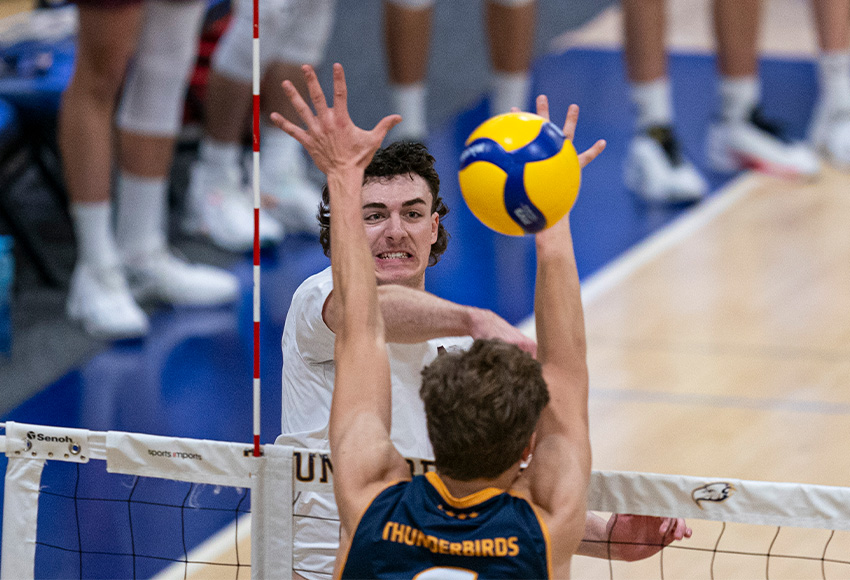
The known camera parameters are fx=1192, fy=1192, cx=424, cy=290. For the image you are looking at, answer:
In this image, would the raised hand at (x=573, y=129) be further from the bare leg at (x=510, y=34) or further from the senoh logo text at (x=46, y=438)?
the bare leg at (x=510, y=34)

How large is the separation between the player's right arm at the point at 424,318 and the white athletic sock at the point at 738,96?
511cm

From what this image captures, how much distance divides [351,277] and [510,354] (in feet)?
1.15

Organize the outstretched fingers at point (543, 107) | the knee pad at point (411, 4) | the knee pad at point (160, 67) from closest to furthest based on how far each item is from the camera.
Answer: the outstretched fingers at point (543, 107) < the knee pad at point (160, 67) < the knee pad at point (411, 4)

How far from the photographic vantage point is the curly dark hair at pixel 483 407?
193 cm

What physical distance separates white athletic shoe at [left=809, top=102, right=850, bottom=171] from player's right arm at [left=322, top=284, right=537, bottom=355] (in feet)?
17.8

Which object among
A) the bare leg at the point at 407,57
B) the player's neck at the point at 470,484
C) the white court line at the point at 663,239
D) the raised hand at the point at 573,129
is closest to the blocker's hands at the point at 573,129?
the raised hand at the point at 573,129

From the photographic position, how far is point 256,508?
2455 mm

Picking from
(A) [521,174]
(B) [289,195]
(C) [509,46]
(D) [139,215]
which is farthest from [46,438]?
(C) [509,46]

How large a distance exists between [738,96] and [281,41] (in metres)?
2.91

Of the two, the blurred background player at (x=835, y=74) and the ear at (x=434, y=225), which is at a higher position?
the blurred background player at (x=835, y=74)

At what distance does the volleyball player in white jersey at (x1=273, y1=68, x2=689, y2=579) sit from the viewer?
8.29 feet

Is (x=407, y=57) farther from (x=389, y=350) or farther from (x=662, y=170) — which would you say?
(x=389, y=350)

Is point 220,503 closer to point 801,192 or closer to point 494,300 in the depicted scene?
point 494,300

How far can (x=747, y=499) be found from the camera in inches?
92.6
